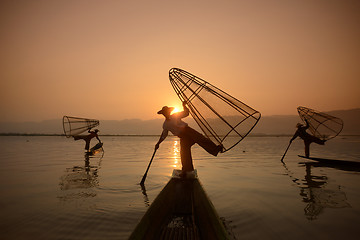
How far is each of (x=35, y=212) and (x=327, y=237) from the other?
7127 mm

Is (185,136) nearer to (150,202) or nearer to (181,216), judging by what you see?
(181,216)

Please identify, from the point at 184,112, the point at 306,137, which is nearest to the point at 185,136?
the point at 184,112

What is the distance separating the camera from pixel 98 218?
541 cm

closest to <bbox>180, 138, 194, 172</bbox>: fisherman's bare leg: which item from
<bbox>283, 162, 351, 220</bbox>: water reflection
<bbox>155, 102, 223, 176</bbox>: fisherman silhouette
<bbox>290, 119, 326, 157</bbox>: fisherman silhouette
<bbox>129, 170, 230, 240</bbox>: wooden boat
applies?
<bbox>155, 102, 223, 176</bbox>: fisherman silhouette

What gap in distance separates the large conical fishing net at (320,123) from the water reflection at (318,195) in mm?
6625

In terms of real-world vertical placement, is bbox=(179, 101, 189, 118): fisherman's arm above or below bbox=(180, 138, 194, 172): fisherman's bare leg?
above

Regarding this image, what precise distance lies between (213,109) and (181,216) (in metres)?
3.01

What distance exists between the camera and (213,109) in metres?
6.20

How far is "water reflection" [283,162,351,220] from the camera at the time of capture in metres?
6.02

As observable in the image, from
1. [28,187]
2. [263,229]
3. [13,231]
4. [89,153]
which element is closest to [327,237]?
[263,229]

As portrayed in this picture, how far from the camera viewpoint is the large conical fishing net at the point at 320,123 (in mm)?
15406

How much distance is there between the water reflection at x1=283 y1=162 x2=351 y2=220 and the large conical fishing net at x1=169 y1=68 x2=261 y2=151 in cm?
289

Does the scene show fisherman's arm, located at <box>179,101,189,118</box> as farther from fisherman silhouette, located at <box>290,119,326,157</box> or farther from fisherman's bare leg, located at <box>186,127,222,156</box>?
fisherman silhouette, located at <box>290,119,326,157</box>

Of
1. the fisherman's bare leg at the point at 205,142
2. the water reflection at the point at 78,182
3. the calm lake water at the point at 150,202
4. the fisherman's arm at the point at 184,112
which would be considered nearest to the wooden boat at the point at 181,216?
the fisherman's bare leg at the point at 205,142
